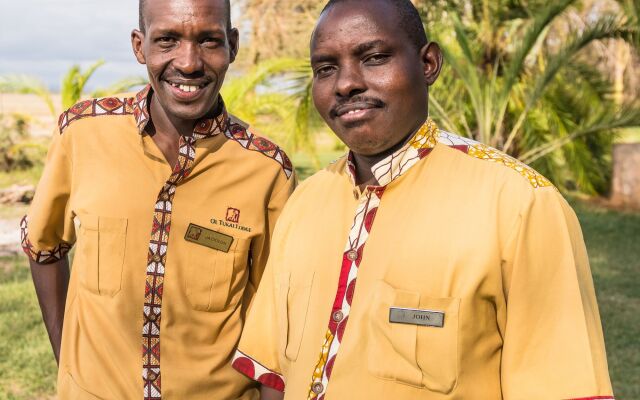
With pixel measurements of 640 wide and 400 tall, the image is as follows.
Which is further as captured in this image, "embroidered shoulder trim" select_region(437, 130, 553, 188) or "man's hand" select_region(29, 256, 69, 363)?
"man's hand" select_region(29, 256, 69, 363)

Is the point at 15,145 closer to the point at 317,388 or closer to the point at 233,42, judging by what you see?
the point at 233,42

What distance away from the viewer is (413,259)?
1717mm

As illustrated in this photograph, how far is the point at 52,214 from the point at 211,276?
24.5 inches

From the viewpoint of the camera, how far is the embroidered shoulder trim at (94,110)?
2578mm

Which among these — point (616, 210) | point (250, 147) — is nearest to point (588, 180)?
point (616, 210)

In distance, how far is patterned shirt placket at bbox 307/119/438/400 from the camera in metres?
1.80

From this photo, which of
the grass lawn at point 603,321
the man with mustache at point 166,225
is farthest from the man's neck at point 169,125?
the grass lawn at point 603,321

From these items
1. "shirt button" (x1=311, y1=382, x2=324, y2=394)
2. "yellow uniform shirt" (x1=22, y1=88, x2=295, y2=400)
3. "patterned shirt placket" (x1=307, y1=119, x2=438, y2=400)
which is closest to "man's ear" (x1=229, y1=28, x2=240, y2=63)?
"yellow uniform shirt" (x1=22, y1=88, x2=295, y2=400)

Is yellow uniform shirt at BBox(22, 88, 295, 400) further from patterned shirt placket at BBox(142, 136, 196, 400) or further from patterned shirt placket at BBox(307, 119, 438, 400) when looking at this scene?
patterned shirt placket at BBox(307, 119, 438, 400)

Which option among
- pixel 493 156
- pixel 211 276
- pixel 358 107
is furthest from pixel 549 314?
pixel 211 276

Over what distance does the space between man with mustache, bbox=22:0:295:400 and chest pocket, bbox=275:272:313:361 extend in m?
0.49

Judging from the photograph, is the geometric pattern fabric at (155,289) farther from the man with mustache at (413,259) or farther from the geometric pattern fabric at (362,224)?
the geometric pattern fabric at (362,224)

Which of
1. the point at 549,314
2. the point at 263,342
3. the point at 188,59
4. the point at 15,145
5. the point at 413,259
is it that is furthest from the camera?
the point at 15,145

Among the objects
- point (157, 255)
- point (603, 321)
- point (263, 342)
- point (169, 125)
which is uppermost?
point (169, 125)
